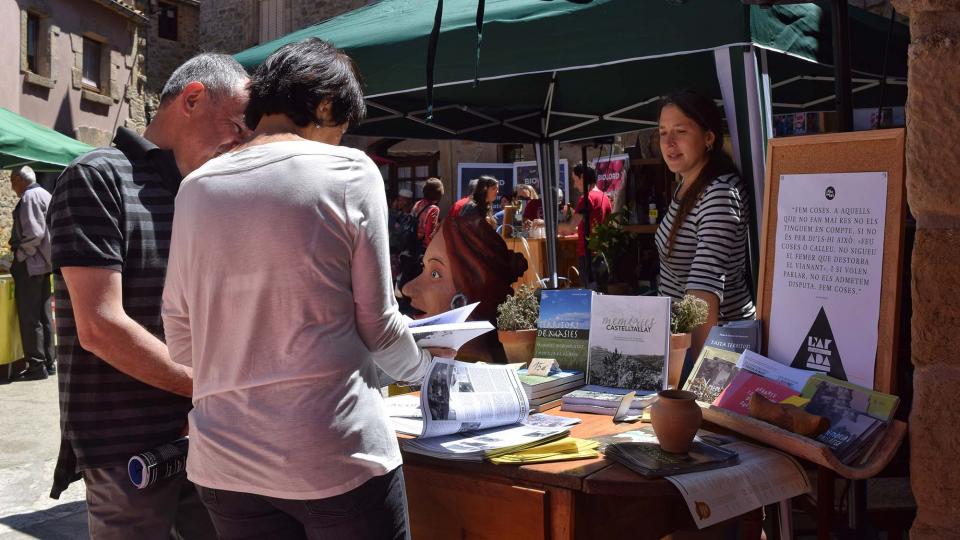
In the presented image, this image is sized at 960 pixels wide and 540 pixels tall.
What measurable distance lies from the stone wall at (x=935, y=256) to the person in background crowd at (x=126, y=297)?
1.51 metres

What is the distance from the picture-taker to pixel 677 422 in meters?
1.75

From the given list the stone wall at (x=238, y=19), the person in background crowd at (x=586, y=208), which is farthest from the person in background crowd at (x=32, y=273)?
the stone wall at (x=238, y=19)

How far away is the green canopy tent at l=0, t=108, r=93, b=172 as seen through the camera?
7.52 m

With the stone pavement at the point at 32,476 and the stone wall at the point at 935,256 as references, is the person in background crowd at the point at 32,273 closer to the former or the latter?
the stone pavement at the point at 32,476

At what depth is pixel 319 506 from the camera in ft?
4.69

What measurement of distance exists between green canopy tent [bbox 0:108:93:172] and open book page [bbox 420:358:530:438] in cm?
635

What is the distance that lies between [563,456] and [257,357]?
2.30 feet

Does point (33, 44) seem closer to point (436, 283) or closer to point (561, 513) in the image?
point (436, 283)

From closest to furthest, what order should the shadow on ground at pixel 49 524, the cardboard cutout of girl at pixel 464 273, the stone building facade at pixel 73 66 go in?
the cardboard cutout of girl at pixel 464 273 < the shadow on ground at pixel 49 524 < the stone building facade at pixel 73 66

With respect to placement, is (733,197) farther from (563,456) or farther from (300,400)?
(300,400)

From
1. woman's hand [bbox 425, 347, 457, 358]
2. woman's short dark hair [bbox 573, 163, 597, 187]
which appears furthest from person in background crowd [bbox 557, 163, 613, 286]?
woman's hand [bbox 425, 347, 457, 358]

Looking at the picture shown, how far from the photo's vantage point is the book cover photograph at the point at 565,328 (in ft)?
7.79

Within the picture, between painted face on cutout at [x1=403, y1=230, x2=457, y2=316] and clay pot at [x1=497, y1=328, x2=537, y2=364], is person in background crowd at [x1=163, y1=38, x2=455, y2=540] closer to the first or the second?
clay pot at [x1=497, y1=328, x2=537, y2=364]

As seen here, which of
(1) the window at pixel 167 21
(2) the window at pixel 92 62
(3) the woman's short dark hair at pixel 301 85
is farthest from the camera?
(1) the window at pixel 167 21
